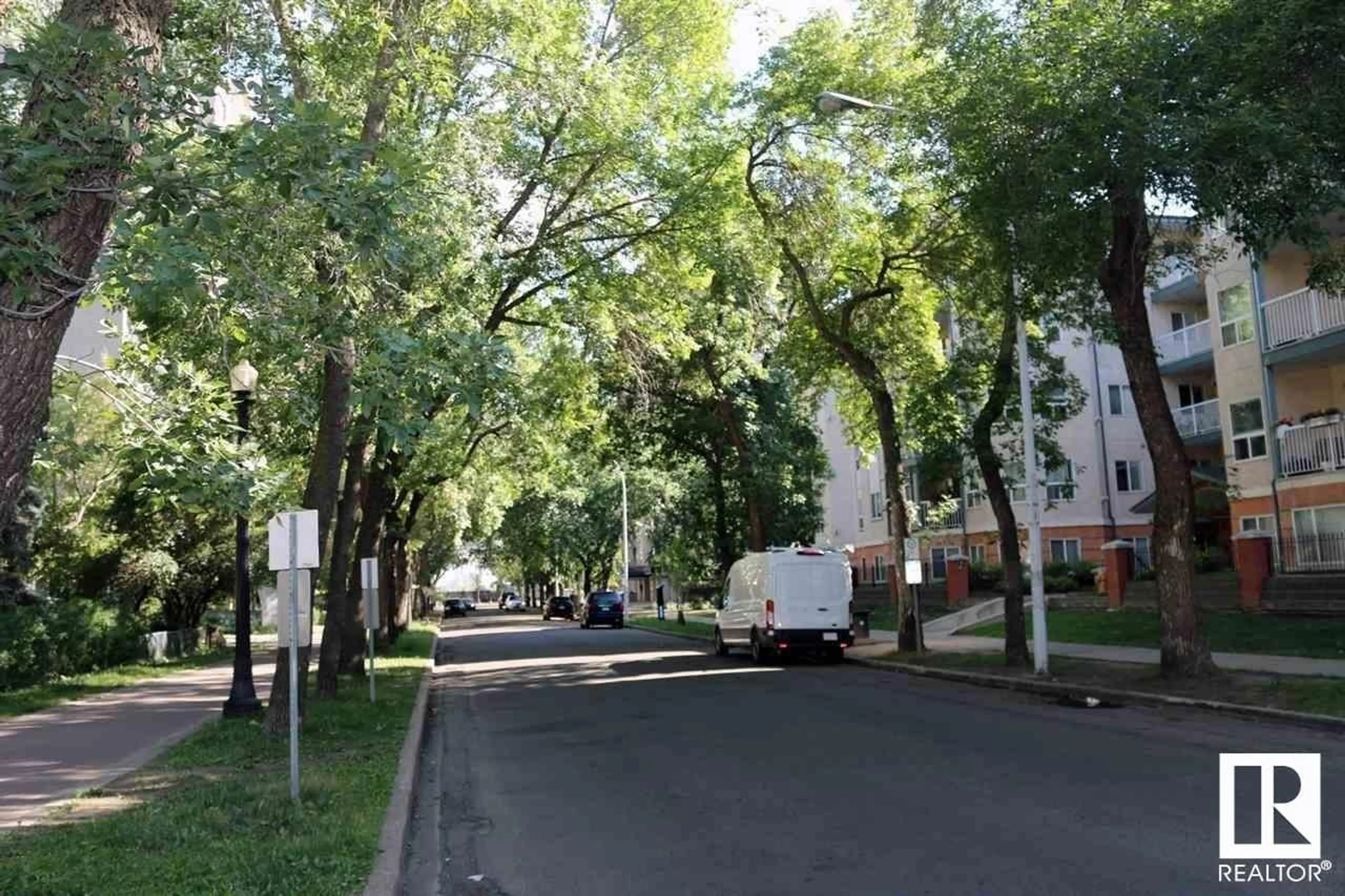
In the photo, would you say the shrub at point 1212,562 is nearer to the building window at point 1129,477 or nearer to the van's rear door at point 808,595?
the building window at point 1129,477

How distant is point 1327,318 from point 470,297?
19873 mm

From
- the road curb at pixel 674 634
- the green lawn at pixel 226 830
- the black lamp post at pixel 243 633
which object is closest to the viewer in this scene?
the green lawn at pixel 226 830

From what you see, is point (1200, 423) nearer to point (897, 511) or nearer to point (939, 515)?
point (939, 515)

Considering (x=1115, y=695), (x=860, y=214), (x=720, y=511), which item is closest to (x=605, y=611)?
(x=720, y=511)

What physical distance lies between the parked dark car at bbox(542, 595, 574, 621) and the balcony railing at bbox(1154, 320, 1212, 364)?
40.3 metres

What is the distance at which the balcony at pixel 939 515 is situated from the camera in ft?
117

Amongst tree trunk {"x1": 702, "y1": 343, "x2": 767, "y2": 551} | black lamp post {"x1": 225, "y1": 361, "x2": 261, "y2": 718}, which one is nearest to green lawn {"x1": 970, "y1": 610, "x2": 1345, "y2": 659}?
tree trunk {"x1": 702, "y1": 343, "x2": 767, "y2": 551}

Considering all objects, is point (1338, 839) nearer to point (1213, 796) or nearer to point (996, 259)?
Answer: point (1213, 796)

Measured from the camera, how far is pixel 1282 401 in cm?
2719

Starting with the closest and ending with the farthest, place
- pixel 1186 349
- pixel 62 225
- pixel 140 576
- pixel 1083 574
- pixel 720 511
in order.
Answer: pixel 62 225 < pixel 140 576 < pixel 1083 574 < pixel 1186 349 < pixel 720 511

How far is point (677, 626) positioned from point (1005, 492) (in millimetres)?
24392

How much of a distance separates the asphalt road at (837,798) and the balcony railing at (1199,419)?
20303 millimetres

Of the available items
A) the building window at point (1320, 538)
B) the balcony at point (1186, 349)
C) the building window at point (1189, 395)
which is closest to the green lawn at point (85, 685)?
the building window at point (1320, 538)

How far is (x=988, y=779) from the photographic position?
30.8 feet
